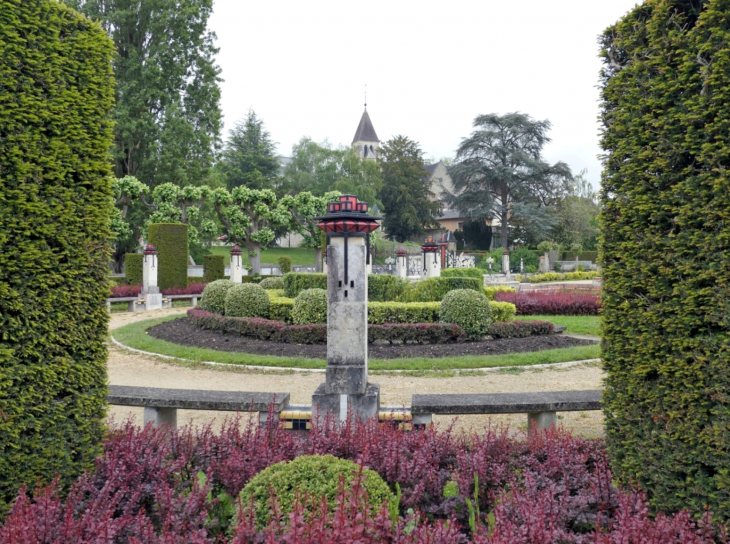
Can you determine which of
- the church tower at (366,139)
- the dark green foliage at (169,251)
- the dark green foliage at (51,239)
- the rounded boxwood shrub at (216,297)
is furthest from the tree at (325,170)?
the dark green foliage at (51,239)

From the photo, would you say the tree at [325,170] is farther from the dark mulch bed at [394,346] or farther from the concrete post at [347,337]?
the concrete post at [347,337]

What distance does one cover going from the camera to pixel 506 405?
4.44m

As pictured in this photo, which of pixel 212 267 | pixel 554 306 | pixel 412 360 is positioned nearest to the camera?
pixel 412 360

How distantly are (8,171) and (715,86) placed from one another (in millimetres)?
3989

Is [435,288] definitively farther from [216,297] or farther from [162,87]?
[162,87]

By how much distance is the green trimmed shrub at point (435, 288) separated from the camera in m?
12.3

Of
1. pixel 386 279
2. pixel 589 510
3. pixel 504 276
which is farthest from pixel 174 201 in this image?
pixel 589 510

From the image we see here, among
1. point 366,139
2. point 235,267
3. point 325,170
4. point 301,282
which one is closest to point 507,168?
point 325,170

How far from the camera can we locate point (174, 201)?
23594mm

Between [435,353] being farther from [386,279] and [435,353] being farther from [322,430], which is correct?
[322,430]

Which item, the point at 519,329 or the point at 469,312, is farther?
the point at 519,329

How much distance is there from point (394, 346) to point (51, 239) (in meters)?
7.64

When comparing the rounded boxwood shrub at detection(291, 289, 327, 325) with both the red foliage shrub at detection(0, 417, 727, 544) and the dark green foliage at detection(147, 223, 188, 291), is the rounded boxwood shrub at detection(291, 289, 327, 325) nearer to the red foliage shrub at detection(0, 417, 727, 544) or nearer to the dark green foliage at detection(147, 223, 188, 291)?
the red foliage shrub at detection(0, 417, 727, 544)

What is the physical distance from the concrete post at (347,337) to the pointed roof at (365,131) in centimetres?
6126
